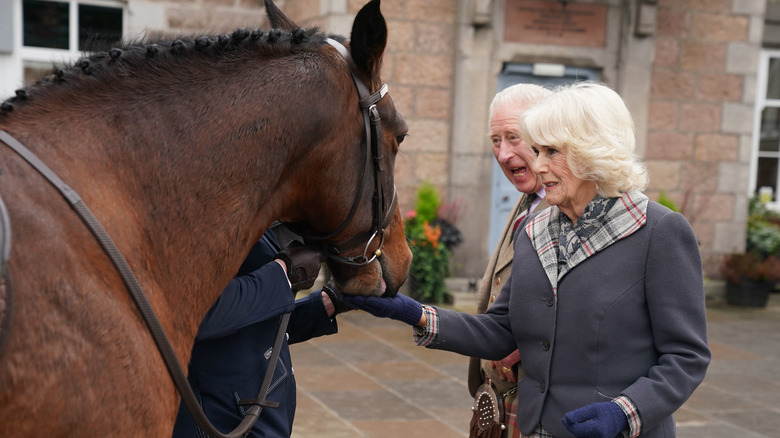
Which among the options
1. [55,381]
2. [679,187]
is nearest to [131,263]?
[55,381]

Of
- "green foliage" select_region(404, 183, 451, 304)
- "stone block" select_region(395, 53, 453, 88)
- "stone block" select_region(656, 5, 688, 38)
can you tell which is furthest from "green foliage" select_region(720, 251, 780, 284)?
"stone block" select_region(395, 53, 453, 88)

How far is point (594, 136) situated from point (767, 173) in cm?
935

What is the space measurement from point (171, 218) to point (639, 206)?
120 centimetres

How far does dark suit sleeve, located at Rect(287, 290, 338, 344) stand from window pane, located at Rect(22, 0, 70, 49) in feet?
20.8

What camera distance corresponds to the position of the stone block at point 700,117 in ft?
29.7

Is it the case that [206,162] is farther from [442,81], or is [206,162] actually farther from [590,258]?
[442,81]

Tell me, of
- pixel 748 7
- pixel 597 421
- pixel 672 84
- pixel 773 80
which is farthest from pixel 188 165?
pixel 773 80

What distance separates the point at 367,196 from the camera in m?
1.94

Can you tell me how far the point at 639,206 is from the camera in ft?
6.75

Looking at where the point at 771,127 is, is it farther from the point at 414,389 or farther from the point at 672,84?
the point at 414,389

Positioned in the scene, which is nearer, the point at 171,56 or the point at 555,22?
the point at 171,56

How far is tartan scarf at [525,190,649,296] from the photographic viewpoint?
205 centimetres

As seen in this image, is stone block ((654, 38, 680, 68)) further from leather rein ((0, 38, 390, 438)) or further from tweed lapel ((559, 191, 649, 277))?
leather rein ((0, 38, 390, 438))

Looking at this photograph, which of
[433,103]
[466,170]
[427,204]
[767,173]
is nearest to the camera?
[427,204]
